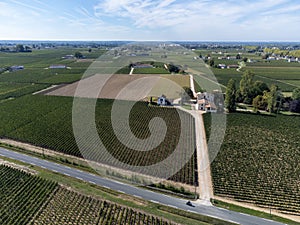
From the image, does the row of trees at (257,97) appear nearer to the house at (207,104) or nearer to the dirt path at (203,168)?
the house at (207,104)

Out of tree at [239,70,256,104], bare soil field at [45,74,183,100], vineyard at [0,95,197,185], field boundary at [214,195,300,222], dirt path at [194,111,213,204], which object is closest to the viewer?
field boundary at [214,195,300,222]

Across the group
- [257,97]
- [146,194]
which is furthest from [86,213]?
[257,97]

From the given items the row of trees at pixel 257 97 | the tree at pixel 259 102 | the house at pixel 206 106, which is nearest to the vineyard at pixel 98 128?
the house at pixel 206 106

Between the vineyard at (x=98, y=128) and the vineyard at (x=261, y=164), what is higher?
the vineyard at (x=98, y=128)

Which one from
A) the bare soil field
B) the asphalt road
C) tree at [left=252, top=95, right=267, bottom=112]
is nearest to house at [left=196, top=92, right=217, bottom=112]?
tree at [left=252, top=95, right=267, bottom=112]

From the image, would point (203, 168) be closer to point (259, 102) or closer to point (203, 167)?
→ point (203, 167)

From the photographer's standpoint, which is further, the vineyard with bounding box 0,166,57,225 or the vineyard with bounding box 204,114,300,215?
the vineyard with bounding box 204,114,300,215

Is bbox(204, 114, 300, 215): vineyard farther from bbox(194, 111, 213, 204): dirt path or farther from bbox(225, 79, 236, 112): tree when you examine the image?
bbox(225, 79, 236, 112): tree

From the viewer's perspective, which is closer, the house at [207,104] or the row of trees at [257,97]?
the row of trees at [257,97]
